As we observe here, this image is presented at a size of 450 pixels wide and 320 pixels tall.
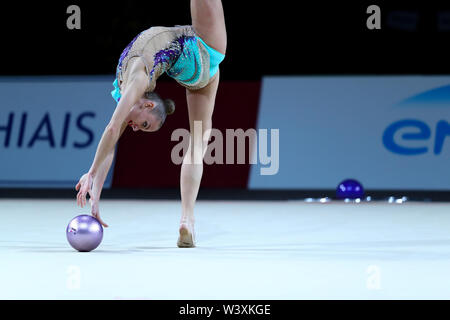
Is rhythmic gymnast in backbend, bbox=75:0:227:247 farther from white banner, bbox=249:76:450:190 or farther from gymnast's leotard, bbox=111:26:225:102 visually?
white banner, bbox=249:76:450:190

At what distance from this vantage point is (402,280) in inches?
125

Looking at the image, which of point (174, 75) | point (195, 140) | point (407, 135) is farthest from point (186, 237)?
point (407, 135)

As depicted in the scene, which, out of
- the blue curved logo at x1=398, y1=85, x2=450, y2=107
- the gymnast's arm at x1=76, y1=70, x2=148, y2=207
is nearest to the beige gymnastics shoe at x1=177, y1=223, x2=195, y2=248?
the gymnast's arm at x1=76, y1=70, x2=148, y2=207

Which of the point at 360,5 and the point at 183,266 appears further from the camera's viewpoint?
the point at 360,5

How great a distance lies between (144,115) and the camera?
4211 millimetres

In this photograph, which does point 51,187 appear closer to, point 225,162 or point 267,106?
point 225,162

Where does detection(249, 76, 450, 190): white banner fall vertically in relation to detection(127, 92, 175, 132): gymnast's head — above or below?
above

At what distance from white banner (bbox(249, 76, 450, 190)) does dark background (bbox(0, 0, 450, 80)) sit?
3.97 ft

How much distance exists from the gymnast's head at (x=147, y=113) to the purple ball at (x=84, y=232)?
0.58 meters

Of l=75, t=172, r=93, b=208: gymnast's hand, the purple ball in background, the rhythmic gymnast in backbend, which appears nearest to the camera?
l=75, t=172, r=93, b=208: gymnast's hand

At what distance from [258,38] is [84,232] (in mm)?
8239

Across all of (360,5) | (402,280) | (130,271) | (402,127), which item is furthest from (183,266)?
(360,5)

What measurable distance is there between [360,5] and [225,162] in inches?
131

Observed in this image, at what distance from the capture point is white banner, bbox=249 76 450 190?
10023 mm
